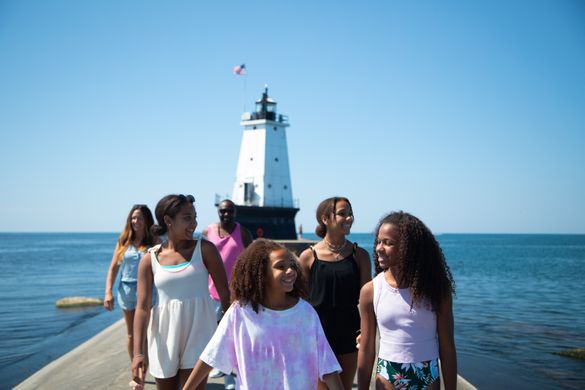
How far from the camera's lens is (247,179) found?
34219mm

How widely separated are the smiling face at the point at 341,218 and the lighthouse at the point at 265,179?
28619mm

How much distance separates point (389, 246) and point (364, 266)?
94 centimetres

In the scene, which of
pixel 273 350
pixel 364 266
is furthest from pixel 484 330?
pixel 273 350

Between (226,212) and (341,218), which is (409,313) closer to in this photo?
(341,218)

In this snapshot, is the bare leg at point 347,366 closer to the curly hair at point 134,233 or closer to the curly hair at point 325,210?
the curly hair at point 325,210

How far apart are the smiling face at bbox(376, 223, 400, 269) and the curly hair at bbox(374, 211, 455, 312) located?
0.07 feet

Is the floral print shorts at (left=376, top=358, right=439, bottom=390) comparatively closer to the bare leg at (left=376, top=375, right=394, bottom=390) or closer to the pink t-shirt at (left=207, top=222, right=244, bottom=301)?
the bare leg at (left=376, top=375, right=394, bottom=390)

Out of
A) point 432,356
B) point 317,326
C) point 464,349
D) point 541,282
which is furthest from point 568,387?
point 541,282

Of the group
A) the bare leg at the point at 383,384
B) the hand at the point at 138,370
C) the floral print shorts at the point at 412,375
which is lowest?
the hand at the point at 138,370

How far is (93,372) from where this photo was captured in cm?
671

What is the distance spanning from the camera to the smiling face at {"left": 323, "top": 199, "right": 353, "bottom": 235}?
391 cm

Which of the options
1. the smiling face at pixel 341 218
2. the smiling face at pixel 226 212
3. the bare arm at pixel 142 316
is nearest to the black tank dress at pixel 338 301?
the smiling face at pixel 341 218

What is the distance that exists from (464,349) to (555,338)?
12.9 feet

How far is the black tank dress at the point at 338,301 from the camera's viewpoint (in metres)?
3.78
